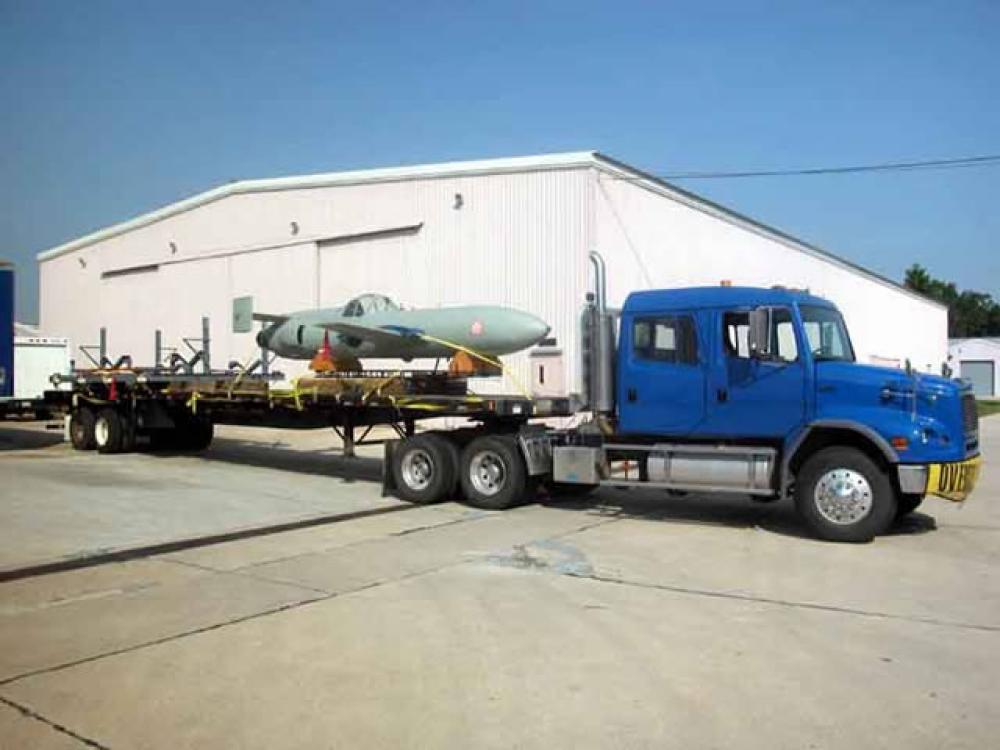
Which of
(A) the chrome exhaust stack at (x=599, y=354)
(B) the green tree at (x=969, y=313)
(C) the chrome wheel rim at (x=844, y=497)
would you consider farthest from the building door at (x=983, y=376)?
(C) the chrome wheel rim at (x=844, y=497)

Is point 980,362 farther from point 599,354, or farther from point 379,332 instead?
point 599,354

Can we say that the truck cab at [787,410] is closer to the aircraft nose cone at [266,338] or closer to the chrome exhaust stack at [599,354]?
the chrome exhaust stack at [599,354]

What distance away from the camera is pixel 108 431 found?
19.6 m

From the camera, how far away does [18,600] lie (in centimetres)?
753

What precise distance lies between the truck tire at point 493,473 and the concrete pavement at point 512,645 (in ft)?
6.46

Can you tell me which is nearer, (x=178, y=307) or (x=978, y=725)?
(x=978, y=725)

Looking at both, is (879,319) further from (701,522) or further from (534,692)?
(534,692)

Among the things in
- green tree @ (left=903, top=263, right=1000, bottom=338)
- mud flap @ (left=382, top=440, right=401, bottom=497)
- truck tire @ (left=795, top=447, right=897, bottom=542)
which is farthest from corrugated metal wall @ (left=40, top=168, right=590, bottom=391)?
green tree @ (left=903, top=263, right=1000, bottom=338)

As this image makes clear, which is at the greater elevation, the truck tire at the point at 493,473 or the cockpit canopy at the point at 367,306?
the cockpit canopy at the point at 367,306

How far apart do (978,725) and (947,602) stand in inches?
115

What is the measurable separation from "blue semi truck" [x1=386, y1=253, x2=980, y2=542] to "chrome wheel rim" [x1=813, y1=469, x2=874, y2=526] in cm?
1

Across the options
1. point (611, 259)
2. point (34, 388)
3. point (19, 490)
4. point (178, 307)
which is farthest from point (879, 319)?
point (19, 490)

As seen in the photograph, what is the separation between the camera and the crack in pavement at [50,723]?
4617 millimetres

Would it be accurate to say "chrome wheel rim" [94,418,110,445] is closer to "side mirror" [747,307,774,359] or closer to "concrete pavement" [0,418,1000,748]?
"concrete pavement" [0,418,1000,748]
